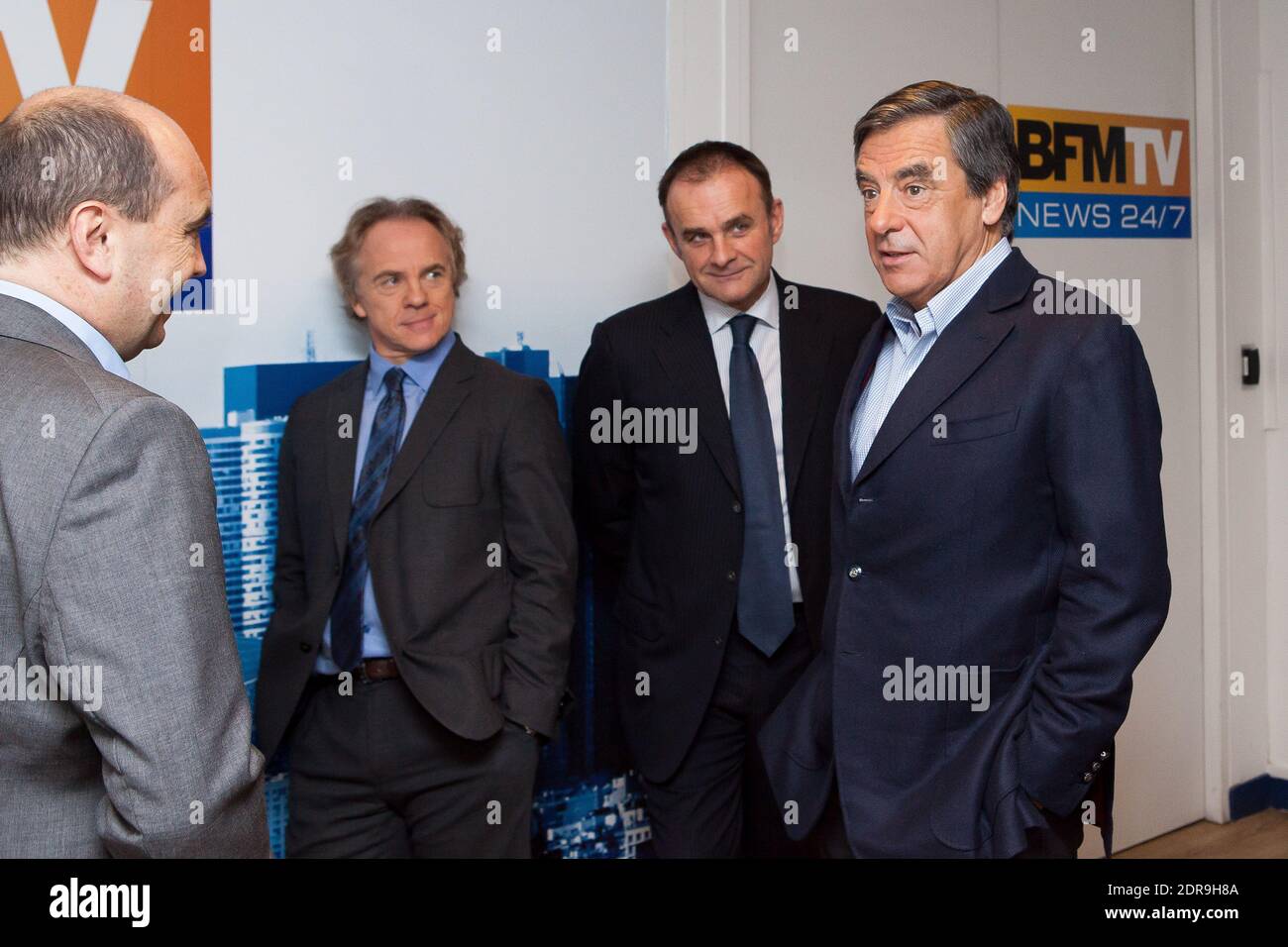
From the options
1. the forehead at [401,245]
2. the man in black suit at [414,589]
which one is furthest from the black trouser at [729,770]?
the forehead at [401,245]

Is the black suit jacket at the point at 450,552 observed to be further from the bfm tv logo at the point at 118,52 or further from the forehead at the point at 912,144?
the forehead at the point at 912,144

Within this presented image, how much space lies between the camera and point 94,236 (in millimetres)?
1346

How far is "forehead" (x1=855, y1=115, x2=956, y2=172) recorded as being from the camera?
6.32 feet

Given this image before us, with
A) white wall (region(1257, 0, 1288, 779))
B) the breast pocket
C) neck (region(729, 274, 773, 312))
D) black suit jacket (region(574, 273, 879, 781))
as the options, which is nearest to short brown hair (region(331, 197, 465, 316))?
black suit jacket (region(574, 273, 879, 781))

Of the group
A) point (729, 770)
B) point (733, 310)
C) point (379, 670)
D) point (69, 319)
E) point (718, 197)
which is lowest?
point (729, 770)

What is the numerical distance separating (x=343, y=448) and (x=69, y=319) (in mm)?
1265

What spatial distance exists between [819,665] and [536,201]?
1.53 m

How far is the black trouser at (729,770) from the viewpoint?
2594 millimetres

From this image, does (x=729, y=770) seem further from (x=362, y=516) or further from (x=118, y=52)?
(x=118, y=52)

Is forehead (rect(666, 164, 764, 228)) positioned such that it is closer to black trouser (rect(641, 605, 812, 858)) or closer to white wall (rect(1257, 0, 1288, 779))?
black trouser (rect(641, 605, 812, 858))

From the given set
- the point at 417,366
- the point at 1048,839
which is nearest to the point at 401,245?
the point at 417,366

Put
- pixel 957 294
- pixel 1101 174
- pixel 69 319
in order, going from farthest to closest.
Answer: pixel 1101 174, pixel 957 294, pixel 69 319
